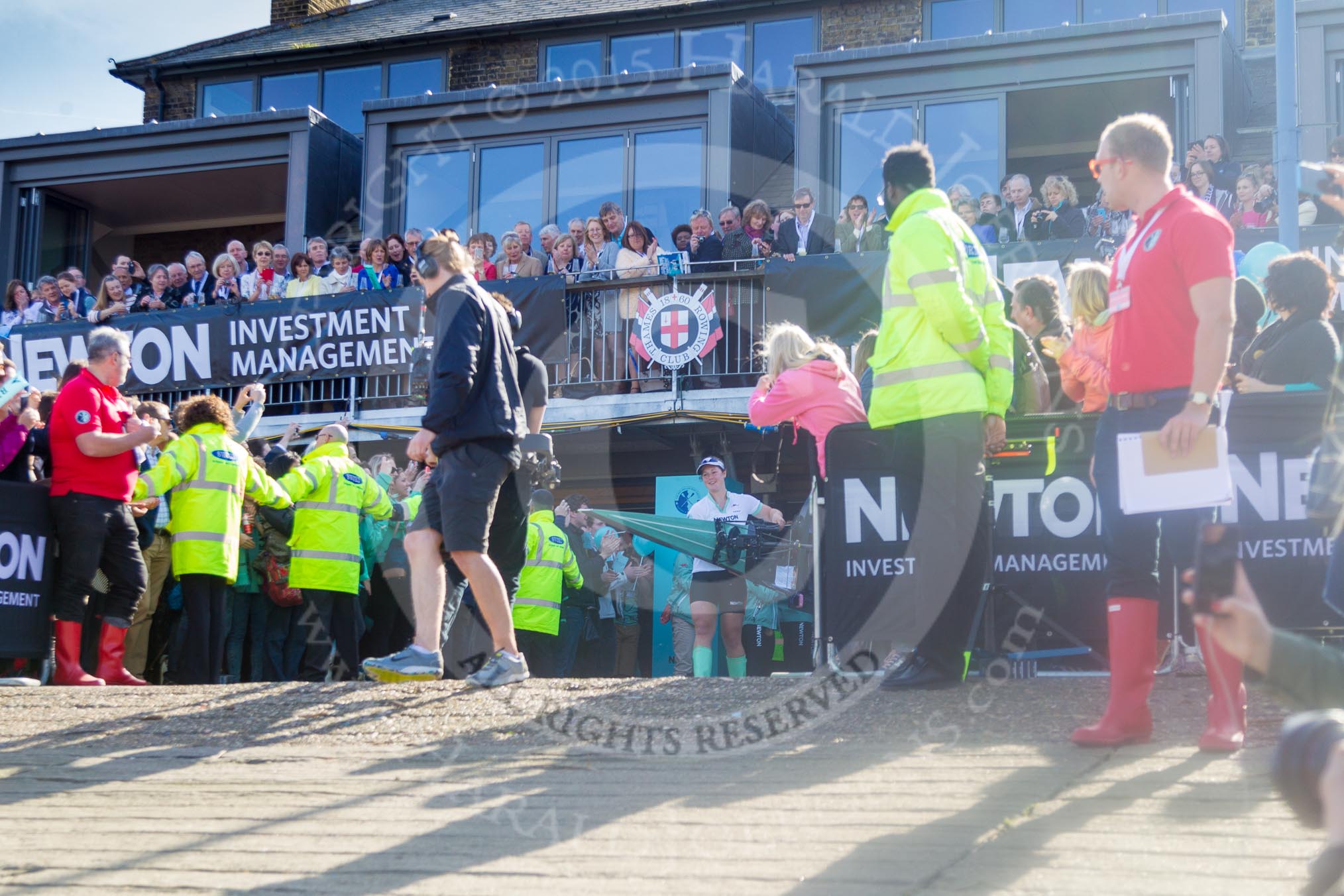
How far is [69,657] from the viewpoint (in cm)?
691

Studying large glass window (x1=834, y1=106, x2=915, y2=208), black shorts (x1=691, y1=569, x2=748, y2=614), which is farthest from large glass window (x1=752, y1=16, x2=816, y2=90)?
black shorts (x1=691, y1=569, x2=748, y2=614)

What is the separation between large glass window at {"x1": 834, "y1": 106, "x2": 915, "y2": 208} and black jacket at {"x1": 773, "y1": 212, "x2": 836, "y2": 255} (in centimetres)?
271

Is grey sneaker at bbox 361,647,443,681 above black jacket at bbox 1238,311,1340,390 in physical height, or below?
below

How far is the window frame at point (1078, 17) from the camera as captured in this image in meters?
16.8

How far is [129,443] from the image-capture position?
6.90m

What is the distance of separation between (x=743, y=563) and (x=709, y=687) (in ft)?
11.1

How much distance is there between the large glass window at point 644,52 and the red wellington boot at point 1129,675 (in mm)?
16096

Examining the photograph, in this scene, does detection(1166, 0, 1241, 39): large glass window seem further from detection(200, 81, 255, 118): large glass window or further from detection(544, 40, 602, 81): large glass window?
detection(200, 81, 255, 118): large glass window

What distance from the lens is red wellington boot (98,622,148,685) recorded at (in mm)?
6996

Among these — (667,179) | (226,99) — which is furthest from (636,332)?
(226,99)

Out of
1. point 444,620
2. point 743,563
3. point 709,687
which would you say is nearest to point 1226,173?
point 743,563

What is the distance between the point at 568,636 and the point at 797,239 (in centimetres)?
439

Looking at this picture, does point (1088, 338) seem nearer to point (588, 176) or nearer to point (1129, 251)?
point (1129, 251)

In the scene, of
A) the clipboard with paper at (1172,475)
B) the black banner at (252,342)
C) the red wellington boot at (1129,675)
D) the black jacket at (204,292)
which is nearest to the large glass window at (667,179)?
the black banner at (252,342)
